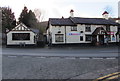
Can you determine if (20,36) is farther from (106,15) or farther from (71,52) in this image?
(106,15)

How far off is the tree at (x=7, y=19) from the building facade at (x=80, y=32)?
1647 centimetres

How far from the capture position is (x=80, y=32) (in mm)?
29859

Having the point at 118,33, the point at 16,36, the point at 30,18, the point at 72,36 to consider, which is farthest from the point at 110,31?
the point at 30,18

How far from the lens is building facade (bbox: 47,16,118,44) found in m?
29.0

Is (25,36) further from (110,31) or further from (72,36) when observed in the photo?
(110,31)

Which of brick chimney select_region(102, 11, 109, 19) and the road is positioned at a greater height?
brick chimney select_region(102, 11, 109, 19)

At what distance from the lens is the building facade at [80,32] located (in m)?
29.0

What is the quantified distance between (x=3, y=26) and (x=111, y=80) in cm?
3943

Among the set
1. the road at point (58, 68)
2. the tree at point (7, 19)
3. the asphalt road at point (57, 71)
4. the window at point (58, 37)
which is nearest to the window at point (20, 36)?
the window at point (58, 37)

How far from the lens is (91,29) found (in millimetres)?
31016

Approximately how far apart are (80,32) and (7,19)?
2432 cm

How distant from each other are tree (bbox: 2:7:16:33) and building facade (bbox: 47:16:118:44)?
1647 cm

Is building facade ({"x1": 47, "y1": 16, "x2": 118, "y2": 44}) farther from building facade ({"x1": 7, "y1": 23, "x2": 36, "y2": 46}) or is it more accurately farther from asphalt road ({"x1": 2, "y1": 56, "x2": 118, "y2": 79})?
asphalt road ({"x1": 2, "y1": 56, "x2": 118, "y2": 79})

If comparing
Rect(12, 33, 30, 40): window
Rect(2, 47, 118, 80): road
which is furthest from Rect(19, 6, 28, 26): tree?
Rect(2, 47, 118, 80): road
